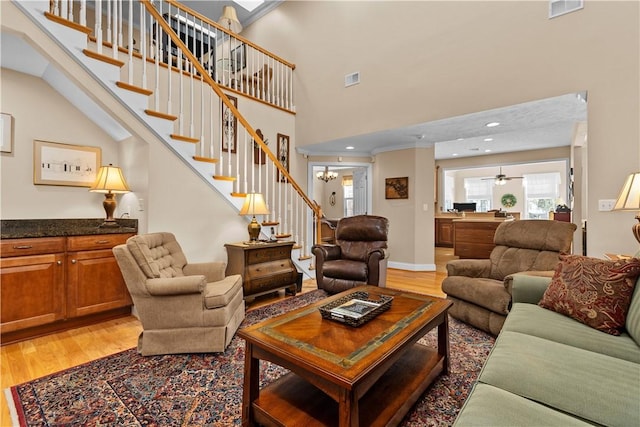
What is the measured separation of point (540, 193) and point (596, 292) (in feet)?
34.6

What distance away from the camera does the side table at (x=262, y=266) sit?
10.8 ft

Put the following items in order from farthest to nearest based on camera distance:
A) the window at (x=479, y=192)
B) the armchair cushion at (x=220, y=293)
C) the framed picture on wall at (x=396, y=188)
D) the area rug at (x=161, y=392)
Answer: the window at (x=479, y=192), the framed picture on wall at (x=396, y=188), the armchair cushion at (x=220, y=293), the area rug at (x=161, y=392)

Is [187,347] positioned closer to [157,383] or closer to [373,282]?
[157,383]

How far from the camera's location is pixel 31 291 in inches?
96.2

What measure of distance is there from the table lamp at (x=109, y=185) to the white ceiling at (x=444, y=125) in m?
0.57

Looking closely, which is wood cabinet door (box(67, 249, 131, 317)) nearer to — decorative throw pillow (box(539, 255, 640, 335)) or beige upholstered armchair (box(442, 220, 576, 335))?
beige upholstered armchair (box(442, 220, 576, 335))

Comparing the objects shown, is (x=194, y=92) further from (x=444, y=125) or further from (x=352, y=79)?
(x=444, y=125)

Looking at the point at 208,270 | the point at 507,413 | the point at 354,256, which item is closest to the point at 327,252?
the point at 354,256

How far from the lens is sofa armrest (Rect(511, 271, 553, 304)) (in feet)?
6.67

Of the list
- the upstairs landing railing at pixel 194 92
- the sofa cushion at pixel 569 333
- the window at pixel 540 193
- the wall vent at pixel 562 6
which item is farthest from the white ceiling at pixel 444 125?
the window at pixel 540 193

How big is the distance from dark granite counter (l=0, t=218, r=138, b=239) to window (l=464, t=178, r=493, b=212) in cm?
1162

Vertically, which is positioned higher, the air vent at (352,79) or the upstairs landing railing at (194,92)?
the air vent at (352,79)

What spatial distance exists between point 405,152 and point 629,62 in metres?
3.08

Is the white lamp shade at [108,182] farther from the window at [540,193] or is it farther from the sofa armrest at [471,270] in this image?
the window at [540,193]
